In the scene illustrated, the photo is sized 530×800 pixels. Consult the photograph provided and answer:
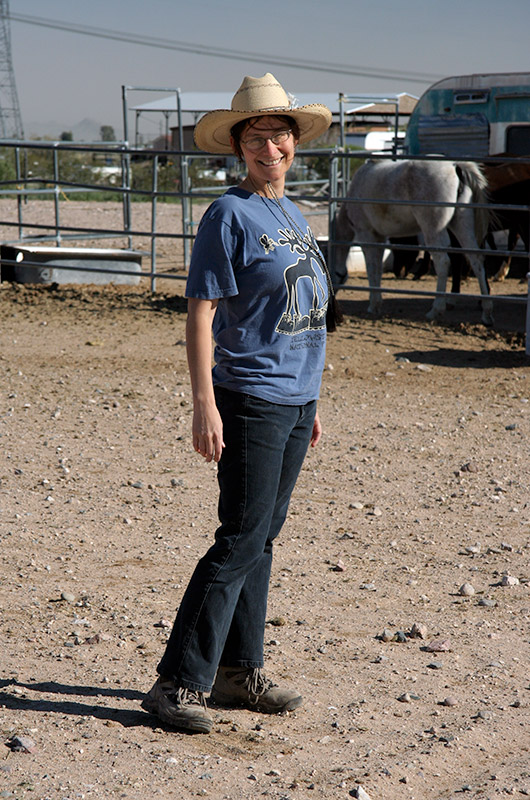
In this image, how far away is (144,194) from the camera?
9.19 m

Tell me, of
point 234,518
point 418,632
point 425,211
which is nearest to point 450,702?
point 418,632

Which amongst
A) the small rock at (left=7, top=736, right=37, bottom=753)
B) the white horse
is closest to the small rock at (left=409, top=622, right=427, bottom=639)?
the small rock at (left=7, top=736, right=37, bottom=753)

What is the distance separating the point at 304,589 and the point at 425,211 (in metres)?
6.53

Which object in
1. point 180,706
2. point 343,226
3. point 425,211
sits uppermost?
point 425,211

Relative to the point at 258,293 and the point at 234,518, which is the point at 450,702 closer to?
the point at 234,518

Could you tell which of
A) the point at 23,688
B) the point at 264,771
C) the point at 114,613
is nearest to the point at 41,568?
the point at 114,613

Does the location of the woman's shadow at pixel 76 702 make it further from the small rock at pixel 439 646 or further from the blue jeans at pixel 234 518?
the small rock at pixel 439 646

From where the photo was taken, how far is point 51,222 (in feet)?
67.5

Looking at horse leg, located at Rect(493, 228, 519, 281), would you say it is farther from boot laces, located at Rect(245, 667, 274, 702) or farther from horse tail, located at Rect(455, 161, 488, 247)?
boot laces, located at Rect(245, 667, 274, 702)

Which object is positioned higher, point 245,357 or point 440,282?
point 245,357

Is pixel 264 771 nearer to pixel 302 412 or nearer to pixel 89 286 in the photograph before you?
pixel 302 412

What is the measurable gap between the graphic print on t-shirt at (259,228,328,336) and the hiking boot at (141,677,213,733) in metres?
0.98

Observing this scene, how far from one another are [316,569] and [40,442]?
2.16 metres

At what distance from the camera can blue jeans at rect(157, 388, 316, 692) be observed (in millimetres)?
2357
